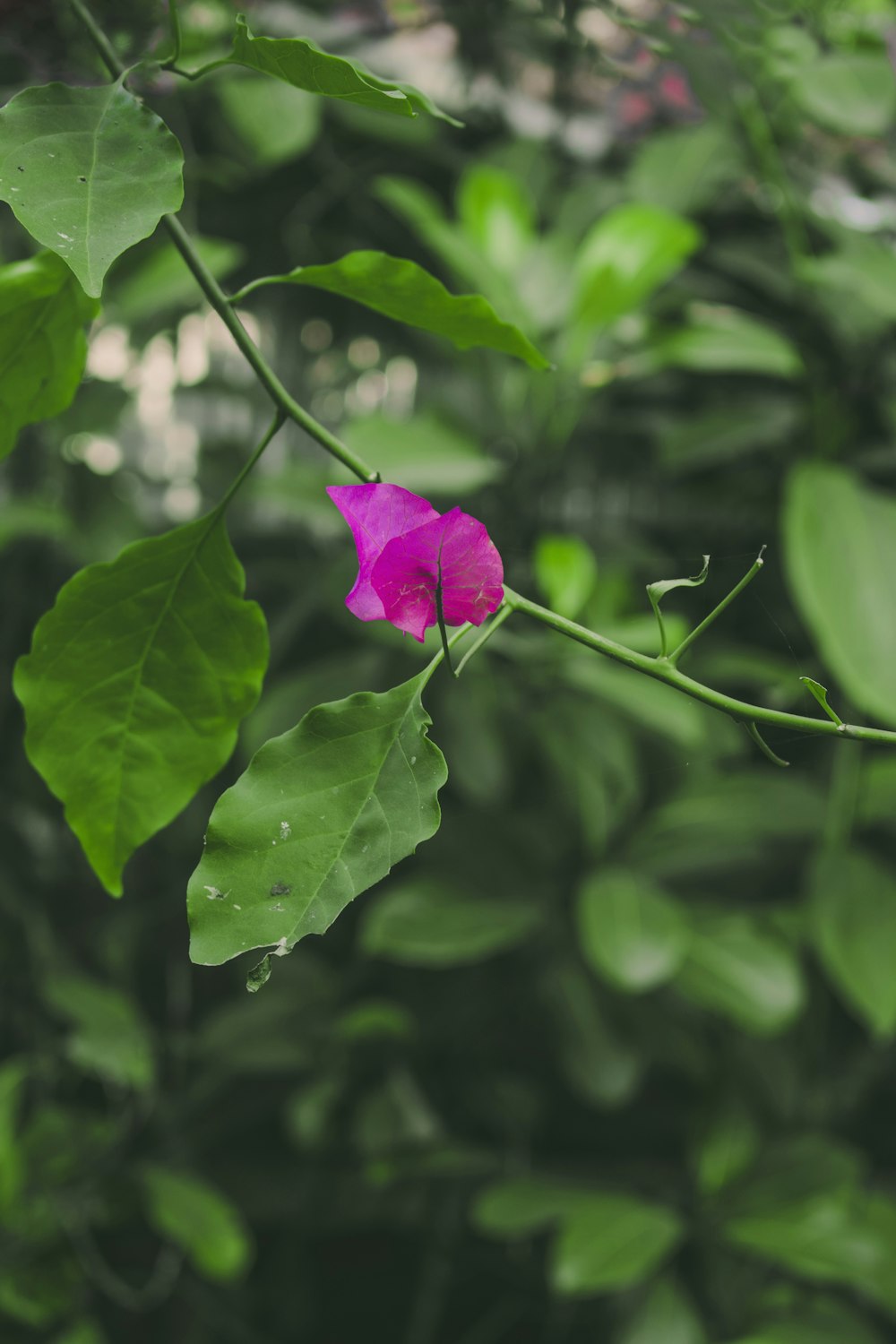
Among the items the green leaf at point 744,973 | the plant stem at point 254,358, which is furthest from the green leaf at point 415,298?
the green leaf at point 744,973

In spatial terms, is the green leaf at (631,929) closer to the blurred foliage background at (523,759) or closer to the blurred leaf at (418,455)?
the blurred foliage background at (523,759)

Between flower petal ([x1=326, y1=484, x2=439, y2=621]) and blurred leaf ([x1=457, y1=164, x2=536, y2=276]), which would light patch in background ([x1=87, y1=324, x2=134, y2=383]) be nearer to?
blurred leaf ([x1=457, y1=164, x2=536, y2=276])

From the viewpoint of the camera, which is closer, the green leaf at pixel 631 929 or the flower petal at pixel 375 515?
the flower petal at pixel 375 515

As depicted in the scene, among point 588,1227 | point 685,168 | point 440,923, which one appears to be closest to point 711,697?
point 440,923

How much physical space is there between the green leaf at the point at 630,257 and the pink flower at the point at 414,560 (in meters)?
0.71

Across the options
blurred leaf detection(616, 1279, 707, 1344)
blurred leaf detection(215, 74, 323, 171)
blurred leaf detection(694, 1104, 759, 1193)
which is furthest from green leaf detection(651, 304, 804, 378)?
blurred leaf detection(616, 1279, 707, 1344)

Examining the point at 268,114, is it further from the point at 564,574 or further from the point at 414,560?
the point at 414,560

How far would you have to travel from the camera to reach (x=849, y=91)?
0.91 meters

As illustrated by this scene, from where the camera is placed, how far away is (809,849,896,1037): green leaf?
0.89m

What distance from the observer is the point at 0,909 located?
3.24 feet

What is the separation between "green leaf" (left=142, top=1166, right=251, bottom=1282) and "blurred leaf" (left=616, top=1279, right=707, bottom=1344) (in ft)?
1.10

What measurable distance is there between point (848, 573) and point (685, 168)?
0.42m

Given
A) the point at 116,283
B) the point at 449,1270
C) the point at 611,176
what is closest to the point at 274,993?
the point at 449,1270

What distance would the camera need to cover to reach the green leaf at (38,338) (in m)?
0.30
